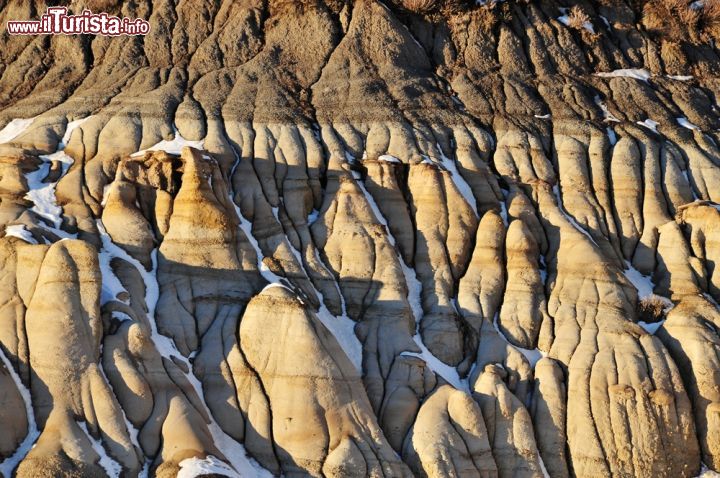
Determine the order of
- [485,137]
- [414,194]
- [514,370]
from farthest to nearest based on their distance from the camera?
[485,137] < [414,194] < [514,370]

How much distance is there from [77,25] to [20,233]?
56.1ft

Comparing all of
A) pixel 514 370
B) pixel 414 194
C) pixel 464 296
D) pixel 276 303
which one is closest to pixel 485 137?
pixel 414 194

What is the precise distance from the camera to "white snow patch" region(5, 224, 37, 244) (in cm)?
2916

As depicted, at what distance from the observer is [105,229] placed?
3178 centimetres

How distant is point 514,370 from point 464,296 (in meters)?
3.31

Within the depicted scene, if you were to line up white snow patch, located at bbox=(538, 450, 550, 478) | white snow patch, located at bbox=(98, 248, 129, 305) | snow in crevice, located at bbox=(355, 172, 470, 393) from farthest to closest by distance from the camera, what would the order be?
1. snow in crevice, located at bbox=(355, 172, 470, 393)
2. white snow patch, located at bbox=(538, 450, 550, 478)
3. white snow patch, located at bbox=(98, 248, 129, 305)

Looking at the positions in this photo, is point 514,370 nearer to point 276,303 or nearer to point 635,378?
point 635,378

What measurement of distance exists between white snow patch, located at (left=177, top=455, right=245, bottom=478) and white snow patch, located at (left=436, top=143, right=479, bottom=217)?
14.7 meters

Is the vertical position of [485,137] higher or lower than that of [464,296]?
higher

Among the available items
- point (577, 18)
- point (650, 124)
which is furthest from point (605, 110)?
point (577, 18)

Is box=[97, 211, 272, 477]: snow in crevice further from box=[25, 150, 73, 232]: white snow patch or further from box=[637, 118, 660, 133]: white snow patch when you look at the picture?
box=[637, 118, 660, 133]: white snow patch

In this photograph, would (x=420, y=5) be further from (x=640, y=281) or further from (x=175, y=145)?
(x=640, y=281)

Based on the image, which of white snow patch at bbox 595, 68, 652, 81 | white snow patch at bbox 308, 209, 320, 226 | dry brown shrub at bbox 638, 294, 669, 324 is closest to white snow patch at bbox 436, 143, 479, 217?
white snow patch at bbox 308, 209, 320, 226

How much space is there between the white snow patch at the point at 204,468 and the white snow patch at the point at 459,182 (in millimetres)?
14661
